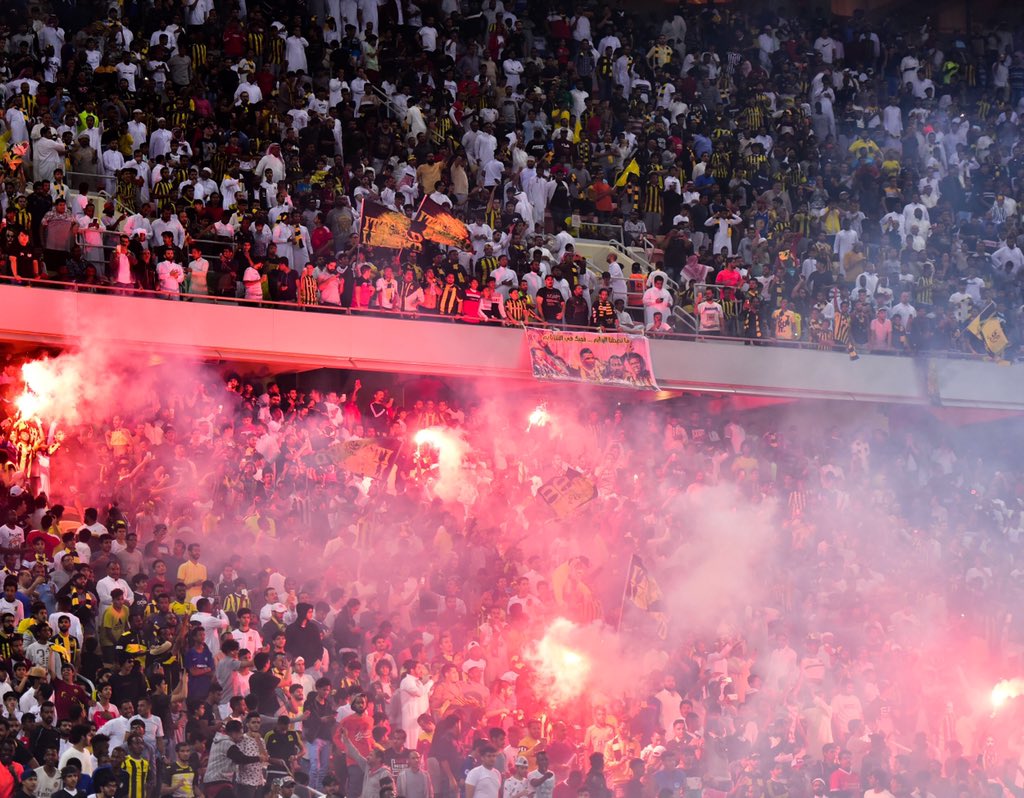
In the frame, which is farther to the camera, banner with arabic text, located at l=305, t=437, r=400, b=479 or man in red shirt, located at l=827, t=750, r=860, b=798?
banner with arabic text, located at l=305, t=437, r=400, b=479

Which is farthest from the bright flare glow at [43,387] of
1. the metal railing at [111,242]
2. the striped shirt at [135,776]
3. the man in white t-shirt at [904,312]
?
the man in white t-shirt at [904,312]

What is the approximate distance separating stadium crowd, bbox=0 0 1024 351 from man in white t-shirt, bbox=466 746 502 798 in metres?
6.57

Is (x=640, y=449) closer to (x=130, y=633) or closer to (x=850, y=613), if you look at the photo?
(x=850, y=613)

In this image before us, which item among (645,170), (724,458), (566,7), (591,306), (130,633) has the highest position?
(566,7)

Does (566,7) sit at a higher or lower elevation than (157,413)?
higher

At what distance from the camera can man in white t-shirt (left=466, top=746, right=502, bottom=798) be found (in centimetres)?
1256

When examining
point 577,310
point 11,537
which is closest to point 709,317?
point 577,310

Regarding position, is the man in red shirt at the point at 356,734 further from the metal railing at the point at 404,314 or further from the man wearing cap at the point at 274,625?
the metal railing at the point at 404,314

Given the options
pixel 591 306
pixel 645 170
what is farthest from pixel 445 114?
pixel 591 306

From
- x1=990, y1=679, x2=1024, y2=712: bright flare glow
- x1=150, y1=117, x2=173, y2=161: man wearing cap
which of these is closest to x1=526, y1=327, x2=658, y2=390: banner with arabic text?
x1=150, y1=117, x2=173, y2=161: man wearing cap

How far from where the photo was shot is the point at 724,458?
19516 millimetres

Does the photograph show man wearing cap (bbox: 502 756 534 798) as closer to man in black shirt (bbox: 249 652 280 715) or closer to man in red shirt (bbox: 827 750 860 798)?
man in black shirt (bbox: 249 652 280 715)

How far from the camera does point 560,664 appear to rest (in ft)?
50.5

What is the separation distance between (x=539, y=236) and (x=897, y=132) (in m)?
8.03
